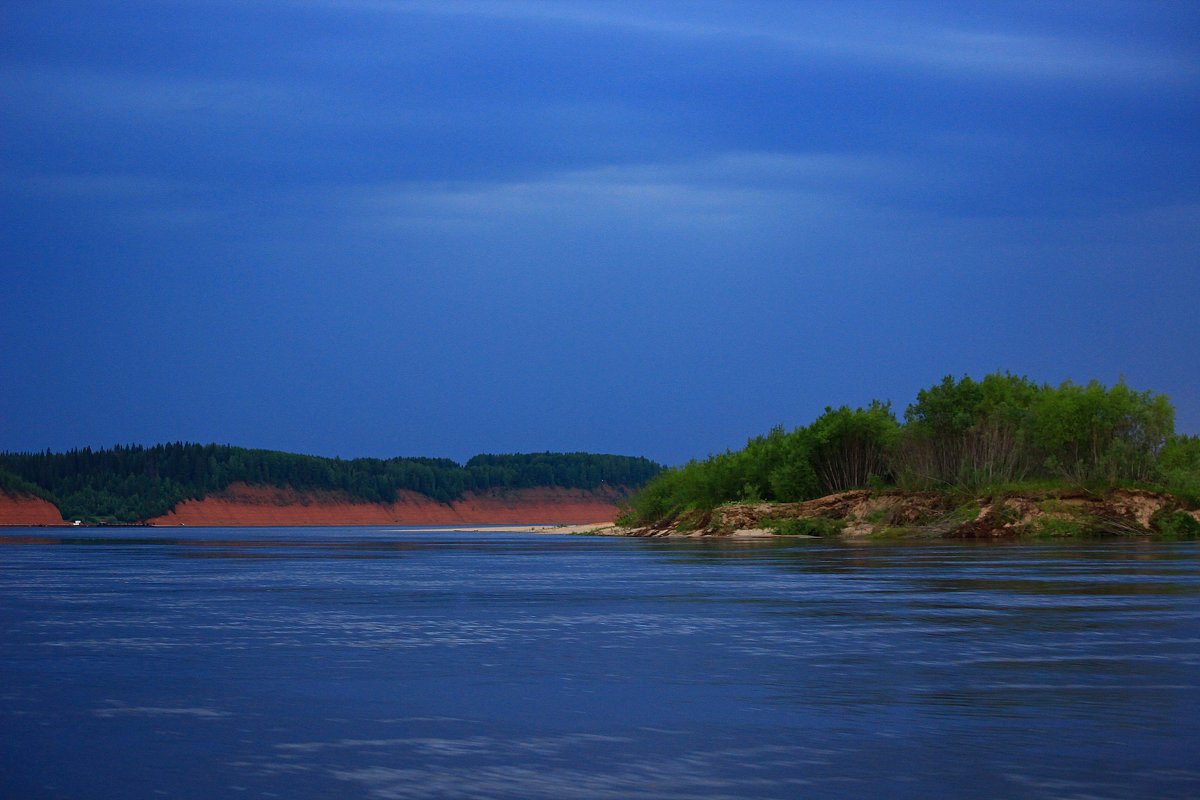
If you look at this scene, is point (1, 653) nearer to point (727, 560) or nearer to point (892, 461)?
point (727, 560)

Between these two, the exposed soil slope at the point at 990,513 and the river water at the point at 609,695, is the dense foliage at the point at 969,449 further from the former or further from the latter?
the river water at the point at 609,695

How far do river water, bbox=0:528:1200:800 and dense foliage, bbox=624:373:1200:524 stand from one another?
51168mm

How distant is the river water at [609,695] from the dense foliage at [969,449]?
5117 centimetres

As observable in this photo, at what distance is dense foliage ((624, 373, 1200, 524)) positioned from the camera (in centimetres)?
7950

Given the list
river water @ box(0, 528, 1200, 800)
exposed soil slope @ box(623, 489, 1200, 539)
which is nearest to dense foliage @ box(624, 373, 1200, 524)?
exposed soil slope @ box(623, 489, 1200, 539)

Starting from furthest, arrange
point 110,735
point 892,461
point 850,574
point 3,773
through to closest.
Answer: point 892,461 < point 850,574 < point 110,735 < point 3,773

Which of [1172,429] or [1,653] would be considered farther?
[1172,429]

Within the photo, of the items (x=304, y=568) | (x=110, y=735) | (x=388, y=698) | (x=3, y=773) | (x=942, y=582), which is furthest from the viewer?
Result: (x=304, y=568)

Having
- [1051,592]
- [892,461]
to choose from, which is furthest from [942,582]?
[892,461]

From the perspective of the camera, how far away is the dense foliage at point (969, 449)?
261 ft

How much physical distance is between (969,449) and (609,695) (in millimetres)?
78023

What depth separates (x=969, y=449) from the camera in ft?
294

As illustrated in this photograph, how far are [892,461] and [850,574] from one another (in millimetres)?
54872

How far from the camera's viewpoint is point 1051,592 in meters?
30.3
